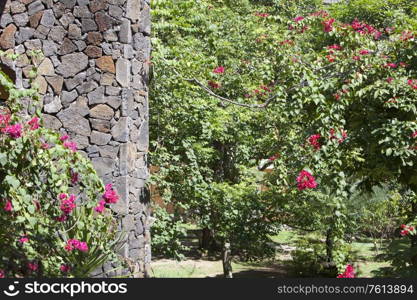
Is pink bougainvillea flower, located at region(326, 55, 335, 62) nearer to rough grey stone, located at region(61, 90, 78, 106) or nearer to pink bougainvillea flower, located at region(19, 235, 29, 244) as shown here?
rough grey stone, located at region(61, 90, 78, 106)

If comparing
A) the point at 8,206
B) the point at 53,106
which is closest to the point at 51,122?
the point at 53,106

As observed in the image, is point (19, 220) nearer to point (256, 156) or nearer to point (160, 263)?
point (256, 156)

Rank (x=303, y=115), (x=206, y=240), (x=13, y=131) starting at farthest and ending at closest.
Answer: (x=206, y=240), (x=303, y=115), (x=13, y=131)

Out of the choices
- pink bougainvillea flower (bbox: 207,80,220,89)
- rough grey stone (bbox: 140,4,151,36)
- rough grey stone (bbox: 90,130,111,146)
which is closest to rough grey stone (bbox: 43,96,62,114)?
rough grey stone (bbox: 90,130,111,146)

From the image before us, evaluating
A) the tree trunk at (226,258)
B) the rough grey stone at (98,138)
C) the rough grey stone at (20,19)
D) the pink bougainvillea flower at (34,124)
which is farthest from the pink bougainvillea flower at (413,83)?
the tree trunk at (226,258)

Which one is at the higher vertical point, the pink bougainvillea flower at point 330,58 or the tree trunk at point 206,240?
the pink bougainvillea flower at point 330,58

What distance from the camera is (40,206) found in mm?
4449

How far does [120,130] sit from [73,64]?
852mm

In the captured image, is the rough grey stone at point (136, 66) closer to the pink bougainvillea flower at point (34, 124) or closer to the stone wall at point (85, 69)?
the stone wall at point (85, 69)

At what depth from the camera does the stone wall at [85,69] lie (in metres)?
5.45

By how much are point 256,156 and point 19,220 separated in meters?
6.64

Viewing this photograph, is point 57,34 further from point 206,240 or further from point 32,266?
point 206,240

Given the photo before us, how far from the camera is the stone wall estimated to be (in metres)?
5.45

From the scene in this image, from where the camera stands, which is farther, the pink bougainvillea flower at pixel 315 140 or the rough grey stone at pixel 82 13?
the rough grey stone at pixel 82 13
